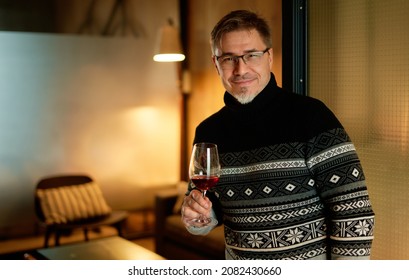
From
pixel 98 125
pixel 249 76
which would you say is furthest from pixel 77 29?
pixel 249 76

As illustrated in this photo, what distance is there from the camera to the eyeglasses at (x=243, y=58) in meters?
1.19

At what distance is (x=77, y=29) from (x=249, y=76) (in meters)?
2.76

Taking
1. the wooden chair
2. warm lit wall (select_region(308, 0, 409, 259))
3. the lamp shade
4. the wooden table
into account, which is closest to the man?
warm lit wall (select_region(308, 0, 409, 259))

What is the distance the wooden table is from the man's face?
144 centimetres

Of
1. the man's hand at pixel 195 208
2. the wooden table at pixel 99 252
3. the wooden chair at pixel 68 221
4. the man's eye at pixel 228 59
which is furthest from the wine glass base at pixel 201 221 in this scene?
the wooden chair at pixel 68 221

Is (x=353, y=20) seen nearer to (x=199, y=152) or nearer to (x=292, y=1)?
(x=292, y=1)

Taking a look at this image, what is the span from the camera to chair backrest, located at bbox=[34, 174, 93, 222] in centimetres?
330

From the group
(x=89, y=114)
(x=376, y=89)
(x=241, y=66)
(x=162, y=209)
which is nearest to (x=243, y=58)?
(x=241, y=66)

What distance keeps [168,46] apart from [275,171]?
260 centimetres

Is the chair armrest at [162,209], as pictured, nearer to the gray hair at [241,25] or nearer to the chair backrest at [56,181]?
the chair backrest at [56,181]

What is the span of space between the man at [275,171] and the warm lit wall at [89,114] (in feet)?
8.38

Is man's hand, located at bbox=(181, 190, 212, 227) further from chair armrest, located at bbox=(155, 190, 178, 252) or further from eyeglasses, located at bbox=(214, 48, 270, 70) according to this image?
chair armrest, located at bbox=(155, 190, 178, 252)

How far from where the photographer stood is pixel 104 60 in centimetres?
380

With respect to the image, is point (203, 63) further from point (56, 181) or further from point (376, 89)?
point (376, 89)
